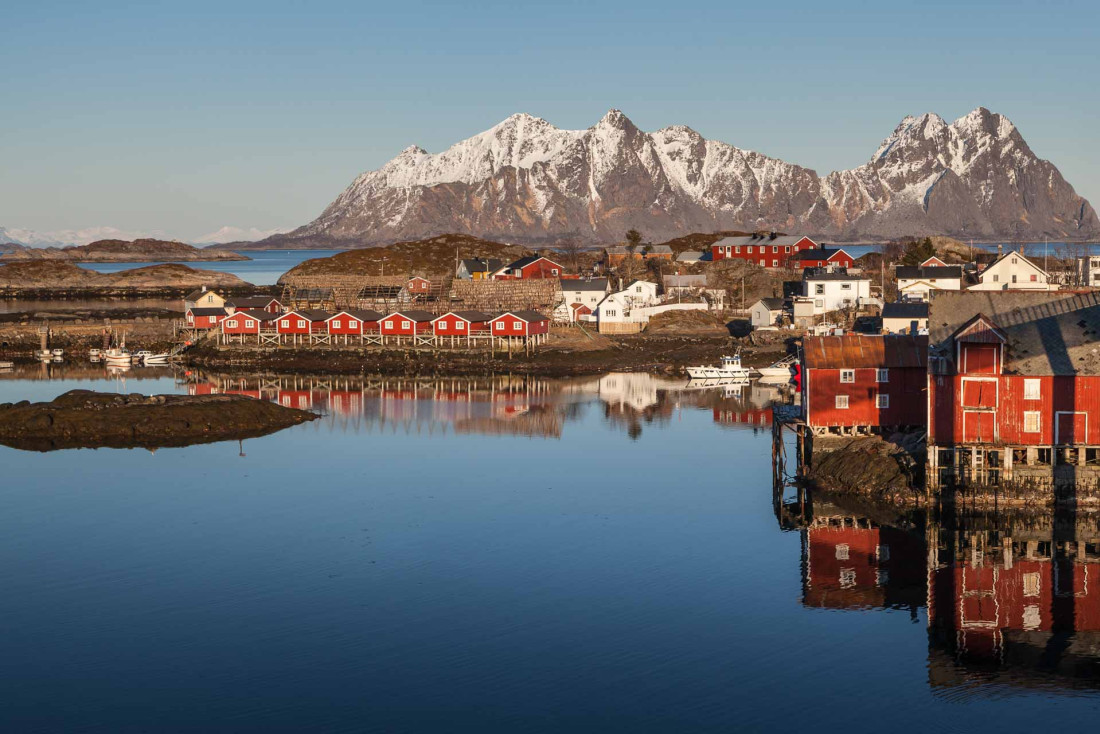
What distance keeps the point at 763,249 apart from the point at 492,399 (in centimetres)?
5735

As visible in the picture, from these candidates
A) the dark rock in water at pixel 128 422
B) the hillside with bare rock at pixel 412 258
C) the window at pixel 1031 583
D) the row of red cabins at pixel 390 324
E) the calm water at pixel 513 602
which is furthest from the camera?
the hillside with bare rock at pixel 412 258

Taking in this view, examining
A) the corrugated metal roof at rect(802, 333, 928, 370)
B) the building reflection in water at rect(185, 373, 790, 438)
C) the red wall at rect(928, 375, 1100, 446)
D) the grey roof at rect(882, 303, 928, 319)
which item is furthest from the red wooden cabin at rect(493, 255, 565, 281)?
the red wall at rect(928, 375, 1100, 446)

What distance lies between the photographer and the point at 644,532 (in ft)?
116

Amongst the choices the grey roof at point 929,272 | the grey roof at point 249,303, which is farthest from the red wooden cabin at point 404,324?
the grey roof at point 929,272

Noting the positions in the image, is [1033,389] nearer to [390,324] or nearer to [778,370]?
[778,370]

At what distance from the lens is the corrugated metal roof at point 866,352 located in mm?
40125

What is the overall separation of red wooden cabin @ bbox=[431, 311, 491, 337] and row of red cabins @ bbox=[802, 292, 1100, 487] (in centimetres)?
4673

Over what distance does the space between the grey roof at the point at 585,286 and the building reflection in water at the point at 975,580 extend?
5629 centimetres

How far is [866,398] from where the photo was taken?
4053 cm

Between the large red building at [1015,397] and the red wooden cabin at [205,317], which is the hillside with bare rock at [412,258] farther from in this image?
the large red building at [1015,397]

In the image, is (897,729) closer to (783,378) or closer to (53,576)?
(53,576)

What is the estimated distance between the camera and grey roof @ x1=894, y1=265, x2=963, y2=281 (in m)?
83.9

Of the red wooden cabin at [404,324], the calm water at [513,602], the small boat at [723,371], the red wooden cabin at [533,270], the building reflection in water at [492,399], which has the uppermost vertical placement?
the red wooden cabin at [533,270]

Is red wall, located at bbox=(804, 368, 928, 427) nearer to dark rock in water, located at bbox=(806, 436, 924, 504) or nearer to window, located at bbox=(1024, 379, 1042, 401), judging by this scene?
dark rock in water, located at bbox=(806, 436, 924, 504)
